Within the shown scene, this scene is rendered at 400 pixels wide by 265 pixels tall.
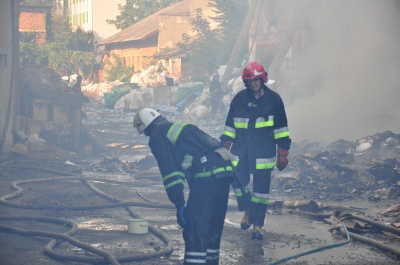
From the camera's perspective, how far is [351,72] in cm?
2273

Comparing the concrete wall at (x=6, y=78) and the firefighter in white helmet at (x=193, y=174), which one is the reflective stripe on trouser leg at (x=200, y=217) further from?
the concrete wall at (x=6, y=78)

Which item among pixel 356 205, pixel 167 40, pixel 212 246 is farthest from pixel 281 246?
pixel 167 40

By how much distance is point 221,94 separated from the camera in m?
26.3

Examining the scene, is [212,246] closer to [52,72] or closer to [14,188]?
[14,188]

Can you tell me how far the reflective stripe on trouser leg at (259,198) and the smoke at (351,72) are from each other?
11.9 m

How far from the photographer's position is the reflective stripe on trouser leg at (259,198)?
25.7 feet

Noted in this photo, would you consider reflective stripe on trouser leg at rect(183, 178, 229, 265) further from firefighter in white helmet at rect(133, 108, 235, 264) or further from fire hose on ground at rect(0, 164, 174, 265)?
fire hose on ground at rect(0, 164, 174, 265)

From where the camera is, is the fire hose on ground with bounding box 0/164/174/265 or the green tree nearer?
the fire hose on ground with bounding box 0/164/174/265

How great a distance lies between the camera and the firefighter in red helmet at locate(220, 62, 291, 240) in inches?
308

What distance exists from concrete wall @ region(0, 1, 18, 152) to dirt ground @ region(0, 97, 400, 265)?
5.52 feet

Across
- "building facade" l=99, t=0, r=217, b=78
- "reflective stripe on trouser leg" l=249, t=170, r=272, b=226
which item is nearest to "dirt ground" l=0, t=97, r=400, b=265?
"reflective stripe on trouser leg" l=249, t=170, r=272, b=226

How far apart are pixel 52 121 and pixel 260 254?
11568mm

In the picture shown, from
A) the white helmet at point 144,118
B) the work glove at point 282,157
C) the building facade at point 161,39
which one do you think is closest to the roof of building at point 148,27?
the building facade at point 161,39

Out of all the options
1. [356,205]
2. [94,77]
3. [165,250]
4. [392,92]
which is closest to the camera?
[165,250]
